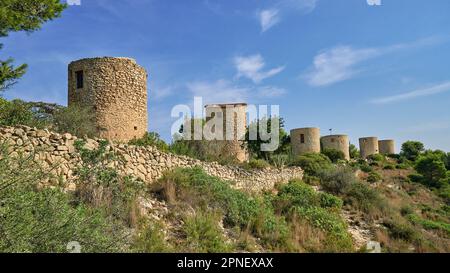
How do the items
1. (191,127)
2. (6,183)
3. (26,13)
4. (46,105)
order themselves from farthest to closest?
(191,127) < (46,105) < (26,13) < (6,183)

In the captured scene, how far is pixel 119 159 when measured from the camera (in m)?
9.96

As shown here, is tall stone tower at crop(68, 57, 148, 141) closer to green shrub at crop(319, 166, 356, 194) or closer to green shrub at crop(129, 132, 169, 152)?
green shrub at crop(129, 132, 169, 152)

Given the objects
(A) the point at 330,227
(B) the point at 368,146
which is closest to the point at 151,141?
(A) the point at 330,227

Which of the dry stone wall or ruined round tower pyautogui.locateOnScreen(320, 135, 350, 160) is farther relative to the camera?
ruined round tower pyautogui.locateOnScreen(320, 135, 350, 160)

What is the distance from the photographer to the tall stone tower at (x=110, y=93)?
51.2 feet

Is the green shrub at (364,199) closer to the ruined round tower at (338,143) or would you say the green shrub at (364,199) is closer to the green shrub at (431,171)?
the green shrub at (431,171)

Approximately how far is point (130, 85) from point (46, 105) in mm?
3496

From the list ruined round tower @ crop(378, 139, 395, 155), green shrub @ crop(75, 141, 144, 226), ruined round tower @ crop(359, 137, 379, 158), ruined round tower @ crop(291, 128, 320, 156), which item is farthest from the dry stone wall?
ruined round tower @ crop(378, 139, 395, 155)

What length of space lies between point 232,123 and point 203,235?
18.8m

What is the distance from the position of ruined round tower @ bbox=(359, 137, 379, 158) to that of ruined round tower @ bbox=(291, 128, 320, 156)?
13.1 meters

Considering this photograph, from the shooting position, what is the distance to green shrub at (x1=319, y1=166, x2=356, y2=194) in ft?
62.3
